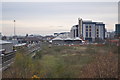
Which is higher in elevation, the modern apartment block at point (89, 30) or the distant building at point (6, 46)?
the modern apartment block at point (89, 30)

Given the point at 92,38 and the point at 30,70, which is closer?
the point at 30,70

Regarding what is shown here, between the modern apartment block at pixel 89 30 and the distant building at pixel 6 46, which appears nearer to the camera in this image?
the distant building at pixel 6 46

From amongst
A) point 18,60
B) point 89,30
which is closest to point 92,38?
point 89,30

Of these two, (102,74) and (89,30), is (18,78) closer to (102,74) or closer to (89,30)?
(102,74)

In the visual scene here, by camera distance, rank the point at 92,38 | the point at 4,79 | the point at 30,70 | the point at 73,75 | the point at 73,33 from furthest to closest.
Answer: the point at 73,33 → the point at 92,38 → the point at 30,70 → the point at 73,75 → the point at 4,79

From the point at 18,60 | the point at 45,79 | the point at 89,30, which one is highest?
the point at 89,30

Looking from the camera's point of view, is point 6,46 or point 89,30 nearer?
point 6,46

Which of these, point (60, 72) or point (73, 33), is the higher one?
point (73, 33)

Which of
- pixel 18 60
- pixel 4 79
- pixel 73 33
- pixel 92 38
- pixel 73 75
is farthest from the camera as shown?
pixel 73 33

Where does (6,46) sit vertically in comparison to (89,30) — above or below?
below

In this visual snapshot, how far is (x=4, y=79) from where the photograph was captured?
3422mm

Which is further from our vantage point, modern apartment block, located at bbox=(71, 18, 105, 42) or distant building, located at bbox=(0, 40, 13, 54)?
modern apartment block, located at bbox=(71, 18, 105, 42)

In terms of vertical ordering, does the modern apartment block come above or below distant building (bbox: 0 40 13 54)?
above

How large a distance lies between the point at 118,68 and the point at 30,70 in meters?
1.90
